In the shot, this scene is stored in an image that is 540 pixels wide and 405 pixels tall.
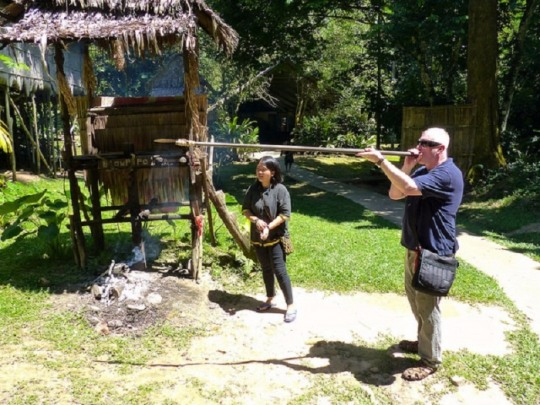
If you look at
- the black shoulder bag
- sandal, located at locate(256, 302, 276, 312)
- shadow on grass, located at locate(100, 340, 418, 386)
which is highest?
the black shoulder bag

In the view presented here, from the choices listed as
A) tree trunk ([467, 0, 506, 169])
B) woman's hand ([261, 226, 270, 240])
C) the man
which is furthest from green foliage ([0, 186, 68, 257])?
tree trunk ([467, 0, 506, 169])

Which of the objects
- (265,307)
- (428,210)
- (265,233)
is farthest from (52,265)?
(428,210)

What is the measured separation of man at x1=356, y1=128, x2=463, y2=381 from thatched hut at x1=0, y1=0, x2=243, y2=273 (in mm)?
2956

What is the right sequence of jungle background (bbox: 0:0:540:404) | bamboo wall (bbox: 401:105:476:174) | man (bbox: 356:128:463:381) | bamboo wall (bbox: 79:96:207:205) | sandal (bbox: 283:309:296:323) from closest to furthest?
1. man (bbox: 356:128:463:381)
2. jungle background (bbox: 0:0:540:404)
3. sandal (bbox: 283:309:296:323)
4. bamboo wall (bbox: 79:96:207:205)
5. bamboo wall (bbox: 401:105:476:174)

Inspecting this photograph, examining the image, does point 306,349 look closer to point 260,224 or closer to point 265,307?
point 265,307

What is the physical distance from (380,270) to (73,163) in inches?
178

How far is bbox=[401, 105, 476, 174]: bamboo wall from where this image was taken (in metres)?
12.9

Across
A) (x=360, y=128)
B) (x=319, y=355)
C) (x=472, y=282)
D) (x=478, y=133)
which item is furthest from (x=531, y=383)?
(x=360, y=128)

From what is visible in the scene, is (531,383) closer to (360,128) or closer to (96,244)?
(96,244)

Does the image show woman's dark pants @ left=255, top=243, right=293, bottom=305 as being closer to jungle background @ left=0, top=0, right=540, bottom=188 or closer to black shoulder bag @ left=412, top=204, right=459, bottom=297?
black shoulder bag @ left=412, top=204, right=459, bottom=297

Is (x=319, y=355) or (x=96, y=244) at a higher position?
(x=96, y=244)

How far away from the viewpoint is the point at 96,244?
6.75 meters

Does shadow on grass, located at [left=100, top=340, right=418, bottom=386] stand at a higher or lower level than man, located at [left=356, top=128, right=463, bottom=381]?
lower

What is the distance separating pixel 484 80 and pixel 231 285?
10.2 meters
